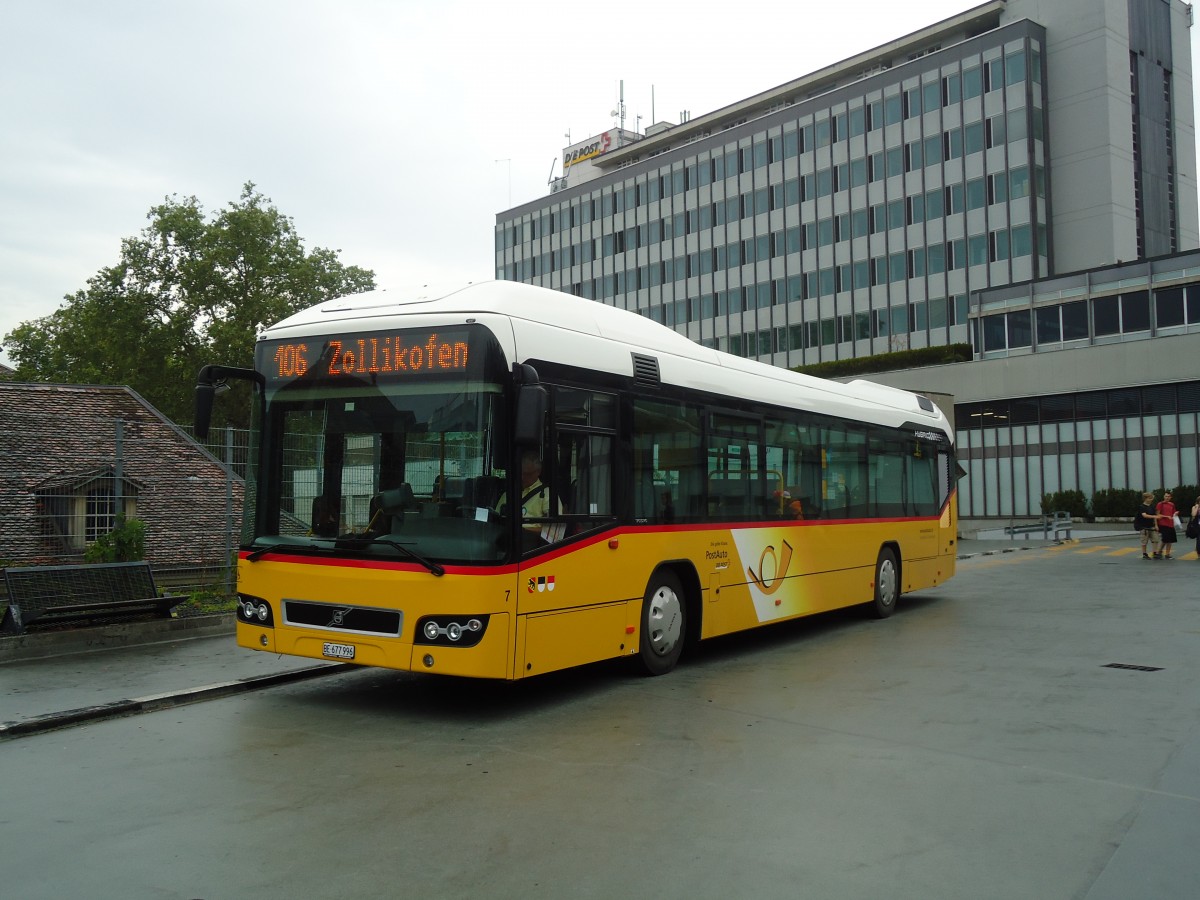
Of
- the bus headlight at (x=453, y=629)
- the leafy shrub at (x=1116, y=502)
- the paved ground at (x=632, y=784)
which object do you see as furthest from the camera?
the leafy shrub at (x=1116, y=502)

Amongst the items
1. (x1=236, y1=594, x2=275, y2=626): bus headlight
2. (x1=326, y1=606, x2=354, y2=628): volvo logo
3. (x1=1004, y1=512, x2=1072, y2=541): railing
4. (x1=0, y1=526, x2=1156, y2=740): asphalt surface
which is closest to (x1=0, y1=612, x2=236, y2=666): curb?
(x1=0, y1=526, x2=1156, y2=740): asphalt surface

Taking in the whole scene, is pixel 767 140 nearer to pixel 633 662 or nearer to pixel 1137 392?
pixel 1137 392

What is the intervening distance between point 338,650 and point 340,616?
0.25 meters

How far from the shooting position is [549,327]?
836 cm

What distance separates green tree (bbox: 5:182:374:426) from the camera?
181ft

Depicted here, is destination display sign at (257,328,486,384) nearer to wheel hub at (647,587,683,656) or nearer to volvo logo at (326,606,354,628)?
volvo logo at (326,606,354,628)

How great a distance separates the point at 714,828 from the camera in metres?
5.27

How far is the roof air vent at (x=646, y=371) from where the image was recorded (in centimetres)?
942

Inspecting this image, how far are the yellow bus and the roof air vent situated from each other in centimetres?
2

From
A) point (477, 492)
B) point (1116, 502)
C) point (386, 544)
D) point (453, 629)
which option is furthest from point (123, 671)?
point (1116, 502)

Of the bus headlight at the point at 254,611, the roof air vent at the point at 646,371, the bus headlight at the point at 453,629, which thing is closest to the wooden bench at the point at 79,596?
the bus headlight at the point at 254,611

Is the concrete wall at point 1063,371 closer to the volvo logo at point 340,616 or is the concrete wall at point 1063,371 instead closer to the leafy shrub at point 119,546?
the leafy shrub at point 119,546

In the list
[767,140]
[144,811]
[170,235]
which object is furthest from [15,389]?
[767,140]

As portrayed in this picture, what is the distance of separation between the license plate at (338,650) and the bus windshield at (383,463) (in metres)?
0.69
